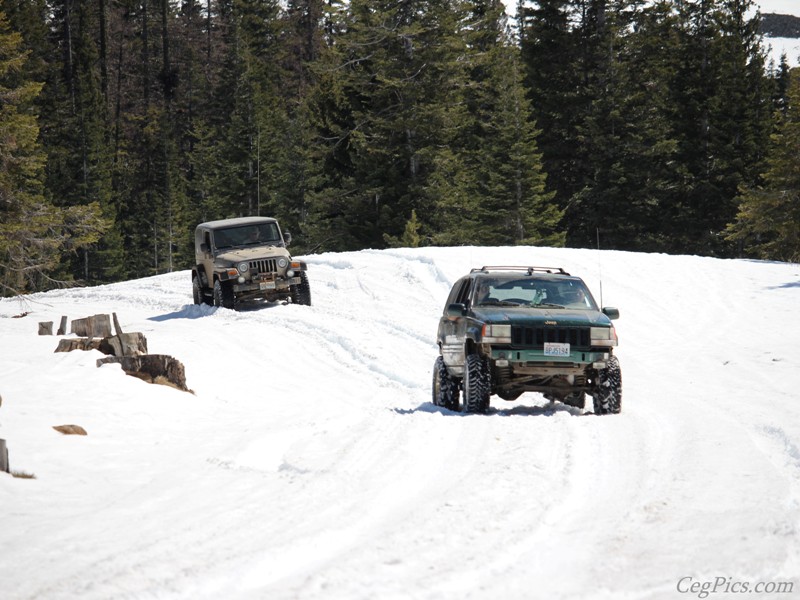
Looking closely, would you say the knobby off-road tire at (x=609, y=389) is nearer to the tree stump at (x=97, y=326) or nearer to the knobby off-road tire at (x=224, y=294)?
the tree stump at (x=97, y=326)

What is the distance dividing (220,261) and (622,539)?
664 inches

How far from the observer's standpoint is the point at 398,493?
663 cm

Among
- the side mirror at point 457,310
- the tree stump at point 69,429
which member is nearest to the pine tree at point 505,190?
the side mirror at point 457,310

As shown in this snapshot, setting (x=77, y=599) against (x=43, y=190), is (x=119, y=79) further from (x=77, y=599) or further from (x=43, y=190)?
(x=77, y=599)

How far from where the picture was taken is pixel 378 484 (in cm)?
692

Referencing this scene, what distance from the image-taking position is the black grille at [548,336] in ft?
33.7

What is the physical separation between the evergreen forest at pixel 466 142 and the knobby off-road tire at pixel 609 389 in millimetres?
21170

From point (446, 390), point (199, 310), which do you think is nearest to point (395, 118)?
point (199, 310)

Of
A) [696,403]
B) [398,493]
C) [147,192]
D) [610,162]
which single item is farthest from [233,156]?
[398,493]

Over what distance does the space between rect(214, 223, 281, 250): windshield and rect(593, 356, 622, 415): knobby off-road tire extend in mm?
13074

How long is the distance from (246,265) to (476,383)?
1176 centimetres

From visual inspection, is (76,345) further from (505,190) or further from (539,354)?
(505,190)

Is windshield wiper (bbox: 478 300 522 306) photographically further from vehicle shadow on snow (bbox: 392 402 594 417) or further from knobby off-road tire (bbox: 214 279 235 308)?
knobby off-road tire (bbox: 214 279 235 308)
